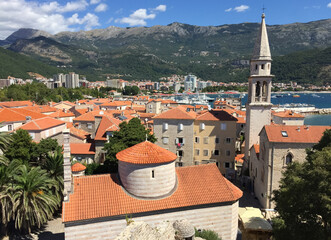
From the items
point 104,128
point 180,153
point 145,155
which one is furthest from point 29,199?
point 180,153

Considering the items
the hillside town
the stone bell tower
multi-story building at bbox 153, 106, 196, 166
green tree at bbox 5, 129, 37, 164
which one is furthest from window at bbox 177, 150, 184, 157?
green tree at bbox 5, 129, 37, 164

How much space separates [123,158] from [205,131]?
76.4ft

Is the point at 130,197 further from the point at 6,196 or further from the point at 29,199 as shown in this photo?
the point at 6,196

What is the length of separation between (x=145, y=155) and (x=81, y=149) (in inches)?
932

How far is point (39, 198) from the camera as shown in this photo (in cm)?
2066

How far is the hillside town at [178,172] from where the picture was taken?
1692 cm

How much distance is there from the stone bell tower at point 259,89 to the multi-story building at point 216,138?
404 cm

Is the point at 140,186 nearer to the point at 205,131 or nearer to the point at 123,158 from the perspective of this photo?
the point at 123,158

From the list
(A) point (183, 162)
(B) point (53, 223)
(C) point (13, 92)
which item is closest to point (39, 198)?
(B) point (53, 223)

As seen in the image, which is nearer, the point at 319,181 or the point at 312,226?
the point at 319,181

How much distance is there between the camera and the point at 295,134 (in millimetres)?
26641

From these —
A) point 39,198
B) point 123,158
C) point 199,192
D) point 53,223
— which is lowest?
point 53,223

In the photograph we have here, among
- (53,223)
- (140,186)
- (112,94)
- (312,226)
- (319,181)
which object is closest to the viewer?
(319,181)

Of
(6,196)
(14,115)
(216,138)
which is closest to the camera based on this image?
(6,196)
